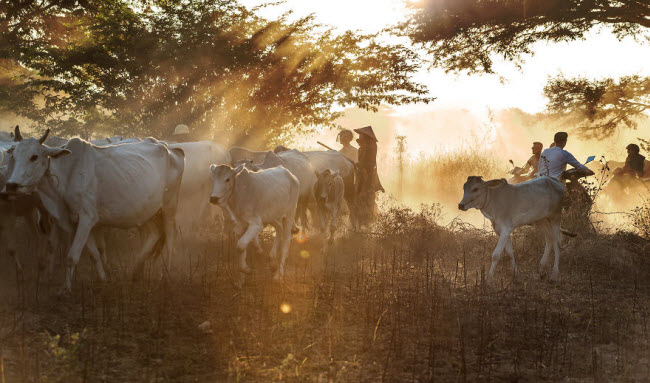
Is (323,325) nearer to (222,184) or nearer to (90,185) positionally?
(222,184)

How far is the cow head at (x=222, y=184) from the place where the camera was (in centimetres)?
741

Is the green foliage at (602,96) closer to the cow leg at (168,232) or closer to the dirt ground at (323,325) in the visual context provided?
the dirt ground at (323,325)

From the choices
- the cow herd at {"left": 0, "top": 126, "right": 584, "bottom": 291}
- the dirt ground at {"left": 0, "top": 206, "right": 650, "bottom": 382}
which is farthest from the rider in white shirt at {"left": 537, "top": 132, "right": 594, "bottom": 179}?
the dirt ground at {"left": 0, "top": 206, "right": 650, "bottom": 382}

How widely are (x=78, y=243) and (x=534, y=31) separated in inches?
405

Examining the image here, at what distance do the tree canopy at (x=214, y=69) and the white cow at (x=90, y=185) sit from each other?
9922mm

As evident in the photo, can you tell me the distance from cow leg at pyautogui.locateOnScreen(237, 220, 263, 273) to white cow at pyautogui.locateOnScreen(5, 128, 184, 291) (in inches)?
52.2

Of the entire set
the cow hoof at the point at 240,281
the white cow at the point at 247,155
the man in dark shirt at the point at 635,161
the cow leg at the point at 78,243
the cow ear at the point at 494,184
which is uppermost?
the man in dark shirt at the point at 635,161

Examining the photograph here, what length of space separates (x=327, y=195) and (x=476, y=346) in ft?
17.4

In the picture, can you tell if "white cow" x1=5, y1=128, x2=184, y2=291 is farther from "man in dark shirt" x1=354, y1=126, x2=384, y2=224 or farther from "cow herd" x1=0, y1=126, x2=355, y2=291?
"man in dark shirt" x1=354, y1=126, x2=384, y2=224

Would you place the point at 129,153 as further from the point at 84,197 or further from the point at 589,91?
the point at 589,91

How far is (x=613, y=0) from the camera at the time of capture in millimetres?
12000

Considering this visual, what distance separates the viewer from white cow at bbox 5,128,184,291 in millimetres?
6660

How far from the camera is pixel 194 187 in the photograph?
35.8ft

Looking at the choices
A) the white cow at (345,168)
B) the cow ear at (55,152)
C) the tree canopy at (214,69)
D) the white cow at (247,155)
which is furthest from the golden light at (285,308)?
the tree canopy at (214,69)
